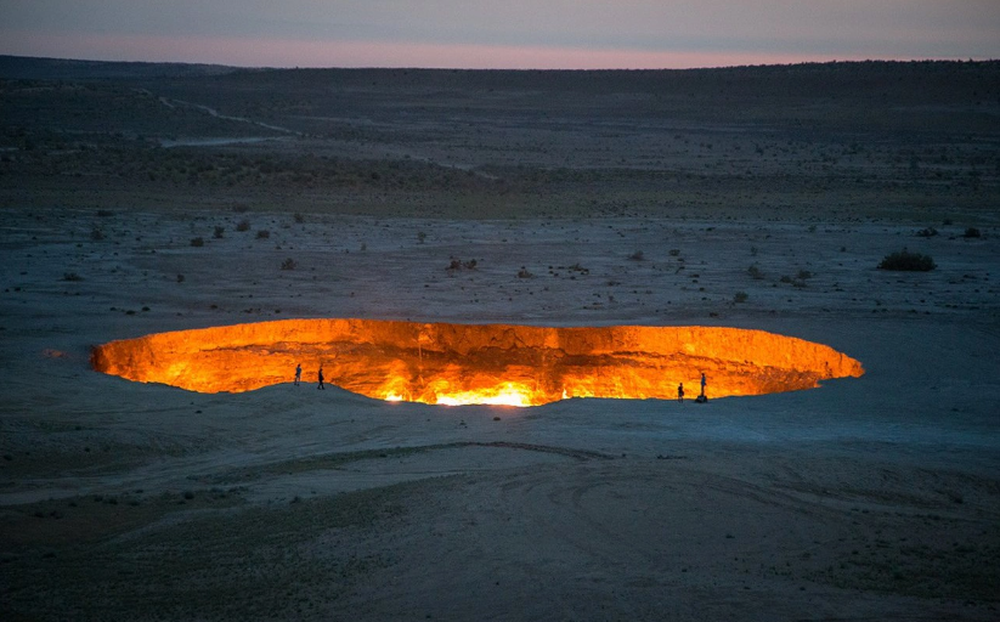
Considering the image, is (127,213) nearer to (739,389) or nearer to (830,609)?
(739,389)

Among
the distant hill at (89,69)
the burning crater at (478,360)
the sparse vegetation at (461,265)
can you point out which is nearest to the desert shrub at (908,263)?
the burning crater at (478,360)

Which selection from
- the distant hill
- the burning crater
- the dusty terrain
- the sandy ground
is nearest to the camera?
the sandy ground

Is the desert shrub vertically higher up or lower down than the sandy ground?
higher up

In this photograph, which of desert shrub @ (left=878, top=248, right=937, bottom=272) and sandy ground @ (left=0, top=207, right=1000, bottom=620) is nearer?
sandy ground @ (left=0, top=207, right=1000, bottom=620)

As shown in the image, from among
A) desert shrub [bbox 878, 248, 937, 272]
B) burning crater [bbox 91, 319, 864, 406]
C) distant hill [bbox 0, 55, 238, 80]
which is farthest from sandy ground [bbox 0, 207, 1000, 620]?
distant hill [bbox 0, 55, 238, 80]

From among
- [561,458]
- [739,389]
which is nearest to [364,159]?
[739,389]

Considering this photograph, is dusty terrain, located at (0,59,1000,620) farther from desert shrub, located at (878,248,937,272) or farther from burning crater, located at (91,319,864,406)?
burning crater, located at (91,319,864,406)

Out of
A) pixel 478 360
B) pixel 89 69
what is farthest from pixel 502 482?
pixel 89 69
